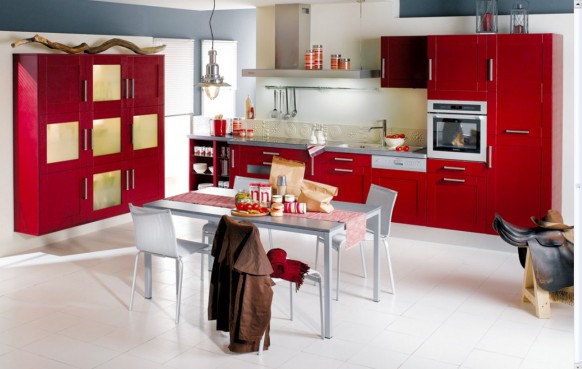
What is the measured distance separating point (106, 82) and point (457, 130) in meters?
3.50

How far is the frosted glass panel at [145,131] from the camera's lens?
827 centimetres

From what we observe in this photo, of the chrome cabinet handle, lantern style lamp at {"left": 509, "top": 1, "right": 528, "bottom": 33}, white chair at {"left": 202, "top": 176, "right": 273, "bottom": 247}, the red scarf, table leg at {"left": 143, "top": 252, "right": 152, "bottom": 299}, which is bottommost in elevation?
table leg at {"left": 143, "top": 252, "right": 152, "bottom": 299}

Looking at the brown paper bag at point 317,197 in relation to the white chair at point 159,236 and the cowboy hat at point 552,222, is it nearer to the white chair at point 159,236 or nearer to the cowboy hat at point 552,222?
the white chair at point 159,236

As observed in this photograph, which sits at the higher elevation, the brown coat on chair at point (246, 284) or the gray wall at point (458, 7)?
the gray wall at point (458, 7)

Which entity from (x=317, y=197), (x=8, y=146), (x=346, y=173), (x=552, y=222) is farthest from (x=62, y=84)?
(x=552, y=222)

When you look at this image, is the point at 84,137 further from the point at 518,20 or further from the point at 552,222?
the point at 552,222

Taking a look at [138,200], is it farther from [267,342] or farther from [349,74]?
[267,342]

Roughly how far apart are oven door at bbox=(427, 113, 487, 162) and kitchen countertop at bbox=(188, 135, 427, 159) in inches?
7.4

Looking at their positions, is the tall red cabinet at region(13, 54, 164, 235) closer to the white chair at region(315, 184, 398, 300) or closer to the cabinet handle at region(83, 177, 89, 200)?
the cabinet handle at region(83, 177, 89, 200)

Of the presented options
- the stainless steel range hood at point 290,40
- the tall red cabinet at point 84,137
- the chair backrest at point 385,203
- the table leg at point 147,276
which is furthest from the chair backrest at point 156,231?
the stainless steel range hood at point 290,40

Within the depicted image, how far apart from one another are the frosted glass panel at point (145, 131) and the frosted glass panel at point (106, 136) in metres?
0.25

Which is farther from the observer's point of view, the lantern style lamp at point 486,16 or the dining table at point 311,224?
the lantern style lamp at point 486,16

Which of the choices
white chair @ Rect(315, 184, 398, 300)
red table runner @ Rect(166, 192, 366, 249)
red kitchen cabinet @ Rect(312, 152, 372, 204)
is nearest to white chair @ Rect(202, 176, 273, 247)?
red table runner @ Rect(166, 192, 366, 249)

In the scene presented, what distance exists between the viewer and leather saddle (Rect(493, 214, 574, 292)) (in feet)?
17.8
